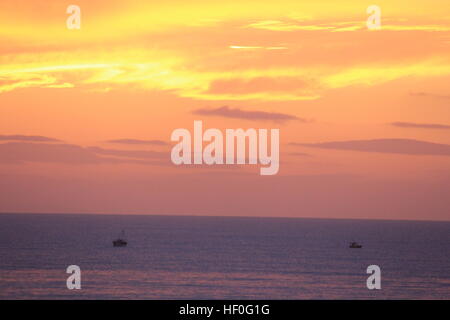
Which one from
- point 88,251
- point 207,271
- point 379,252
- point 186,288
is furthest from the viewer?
point 379,252

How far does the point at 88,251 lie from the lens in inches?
5817

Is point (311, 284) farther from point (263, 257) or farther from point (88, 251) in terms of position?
point (88, 251)

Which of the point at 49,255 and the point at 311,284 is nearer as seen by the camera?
A: the point at 311,284

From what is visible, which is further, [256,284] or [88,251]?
[88,251]

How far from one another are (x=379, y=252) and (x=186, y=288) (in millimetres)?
84623
